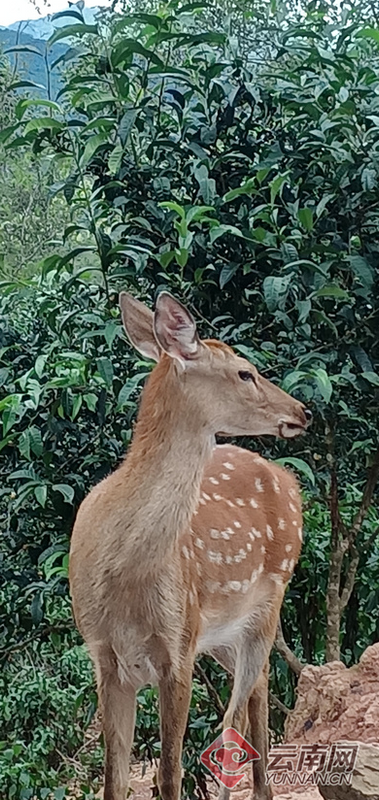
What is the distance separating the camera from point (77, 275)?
1846mm

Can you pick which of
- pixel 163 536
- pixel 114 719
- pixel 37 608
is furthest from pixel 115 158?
pixel 114 719

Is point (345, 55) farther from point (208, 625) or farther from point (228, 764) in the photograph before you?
point (228, 764)

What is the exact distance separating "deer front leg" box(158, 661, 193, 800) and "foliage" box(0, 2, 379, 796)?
1.56 ft

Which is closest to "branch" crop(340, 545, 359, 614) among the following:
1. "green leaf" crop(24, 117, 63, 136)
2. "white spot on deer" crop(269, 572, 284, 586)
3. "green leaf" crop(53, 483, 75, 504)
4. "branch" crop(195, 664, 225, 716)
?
"branch" crop(195, 664, 225, 716)

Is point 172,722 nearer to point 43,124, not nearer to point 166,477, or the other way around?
point 166,477

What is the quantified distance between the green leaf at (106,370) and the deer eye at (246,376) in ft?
1.17

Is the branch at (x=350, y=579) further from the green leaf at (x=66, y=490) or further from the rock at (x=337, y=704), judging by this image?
the green leaf at (x=66, y=490)

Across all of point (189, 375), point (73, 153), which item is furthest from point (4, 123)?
point (189, 375)

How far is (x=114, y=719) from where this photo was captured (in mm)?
1576

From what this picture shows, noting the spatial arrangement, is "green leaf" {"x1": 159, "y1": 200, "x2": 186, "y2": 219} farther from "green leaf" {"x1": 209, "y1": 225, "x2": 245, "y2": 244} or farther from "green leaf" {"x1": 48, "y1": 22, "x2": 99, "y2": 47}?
"green leaf" {"x1": 48, "y1": 22, "x2": 99, "y2": 47}

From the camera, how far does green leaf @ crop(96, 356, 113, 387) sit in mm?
1795

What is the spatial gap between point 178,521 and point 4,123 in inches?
135

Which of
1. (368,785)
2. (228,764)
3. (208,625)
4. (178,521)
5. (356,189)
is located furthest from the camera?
(356,189)

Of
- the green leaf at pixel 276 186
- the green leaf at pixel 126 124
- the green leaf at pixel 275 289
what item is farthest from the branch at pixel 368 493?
the green leaf at pixel 126 124
